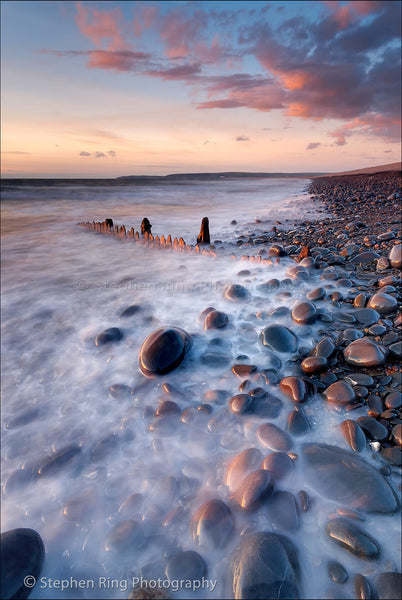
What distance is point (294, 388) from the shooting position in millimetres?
2053

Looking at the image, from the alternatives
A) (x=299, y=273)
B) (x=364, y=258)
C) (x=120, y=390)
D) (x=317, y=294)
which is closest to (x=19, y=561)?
(x=120, y=390)

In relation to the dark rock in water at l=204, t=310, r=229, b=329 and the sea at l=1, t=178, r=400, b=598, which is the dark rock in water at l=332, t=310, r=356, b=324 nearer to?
the sea at l=1, t=178, r=400, b=598

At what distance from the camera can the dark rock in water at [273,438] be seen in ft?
5.70

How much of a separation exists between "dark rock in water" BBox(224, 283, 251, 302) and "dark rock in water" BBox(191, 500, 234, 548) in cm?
243

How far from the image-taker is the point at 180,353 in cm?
255

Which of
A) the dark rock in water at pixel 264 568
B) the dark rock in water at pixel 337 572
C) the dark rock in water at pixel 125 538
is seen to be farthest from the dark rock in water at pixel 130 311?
the dark rock in water at pixel 337 572

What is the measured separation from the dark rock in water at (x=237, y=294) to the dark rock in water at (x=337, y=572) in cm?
263

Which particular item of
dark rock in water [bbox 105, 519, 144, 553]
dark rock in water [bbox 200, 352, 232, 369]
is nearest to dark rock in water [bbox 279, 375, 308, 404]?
dark rock in water [bbox 200, 352, 232, 369]

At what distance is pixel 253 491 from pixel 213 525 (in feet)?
0.80

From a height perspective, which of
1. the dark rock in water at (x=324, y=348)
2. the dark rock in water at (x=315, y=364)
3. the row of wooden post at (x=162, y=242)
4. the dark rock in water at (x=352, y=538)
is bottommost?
the dark rock in water at (x=352, y=538)

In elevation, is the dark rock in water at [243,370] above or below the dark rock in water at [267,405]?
above

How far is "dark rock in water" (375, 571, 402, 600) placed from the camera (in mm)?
1101

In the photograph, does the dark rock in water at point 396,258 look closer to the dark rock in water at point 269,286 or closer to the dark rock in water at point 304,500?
the dark rock in water at point 269,286

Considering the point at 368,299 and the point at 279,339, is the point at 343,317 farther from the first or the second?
the point at 279,339
